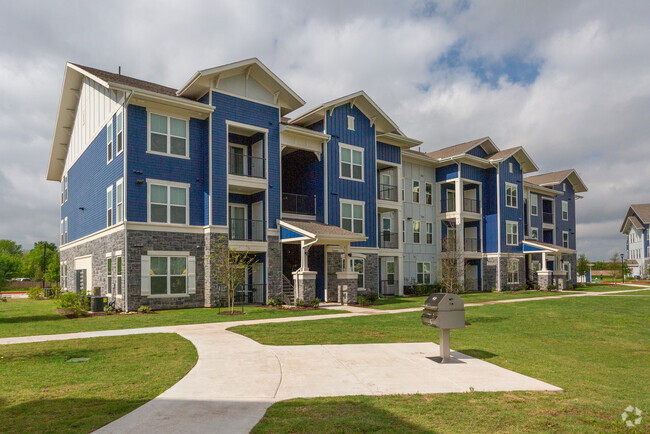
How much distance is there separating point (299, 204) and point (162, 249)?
8.86 meters

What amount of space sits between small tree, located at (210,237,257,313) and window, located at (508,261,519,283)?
24.6 meters

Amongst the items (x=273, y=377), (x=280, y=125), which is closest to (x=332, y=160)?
(x=280, y=125)

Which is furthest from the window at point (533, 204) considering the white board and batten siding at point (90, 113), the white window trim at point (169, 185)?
the white board and batten siding at point (90, 113)

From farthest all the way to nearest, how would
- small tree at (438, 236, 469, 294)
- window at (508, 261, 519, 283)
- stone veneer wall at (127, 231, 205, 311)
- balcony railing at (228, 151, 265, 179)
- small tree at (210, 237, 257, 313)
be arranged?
window at (508, 261, 519, 283)
balcony railing at (228, 151, 265, 179)
stone veneer wall at (127, 231, 205, 311)
small tree at (210, 237, 257, 313)
small tree at (438, 236, 469, 294)

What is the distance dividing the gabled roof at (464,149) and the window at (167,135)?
67.9 ft

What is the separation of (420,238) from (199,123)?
A: 757 inches

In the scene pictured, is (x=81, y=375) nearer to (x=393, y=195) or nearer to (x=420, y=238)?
(x=393, y=195)

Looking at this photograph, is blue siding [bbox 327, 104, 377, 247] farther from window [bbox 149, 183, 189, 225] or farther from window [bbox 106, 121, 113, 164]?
window [bbox 106, 121, 113, 164]

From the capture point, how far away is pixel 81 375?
800cm

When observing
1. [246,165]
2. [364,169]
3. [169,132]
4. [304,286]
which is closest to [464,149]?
[364,169]

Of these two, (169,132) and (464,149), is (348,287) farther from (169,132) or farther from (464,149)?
(464,149)

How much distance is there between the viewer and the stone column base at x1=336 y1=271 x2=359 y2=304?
2398cm

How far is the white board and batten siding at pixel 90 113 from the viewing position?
23255 mm

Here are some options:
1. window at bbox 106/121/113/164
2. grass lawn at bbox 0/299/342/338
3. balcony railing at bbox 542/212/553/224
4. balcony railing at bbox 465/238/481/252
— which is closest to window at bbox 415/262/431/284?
balcony railing at bbox 465/238/481/252
